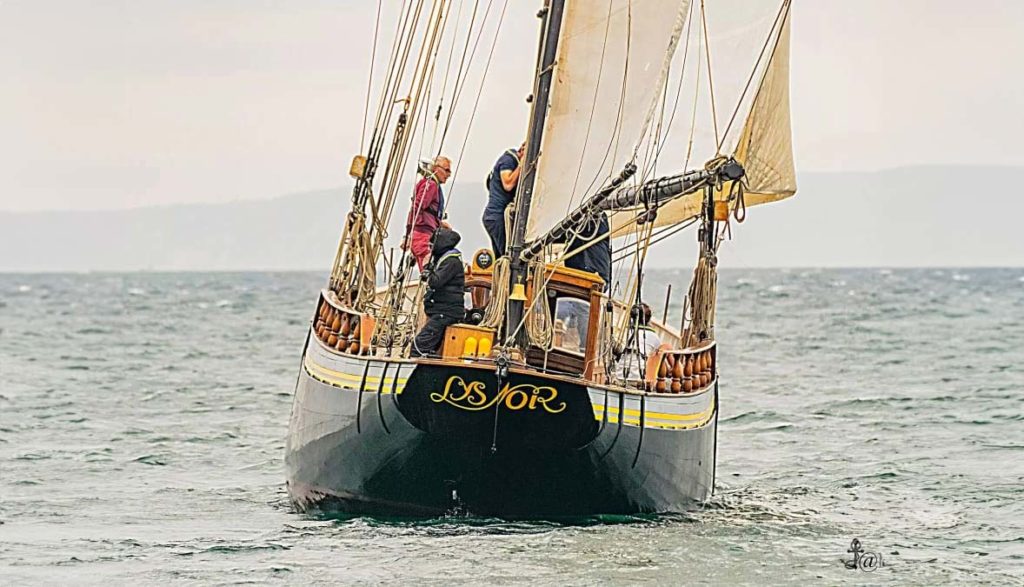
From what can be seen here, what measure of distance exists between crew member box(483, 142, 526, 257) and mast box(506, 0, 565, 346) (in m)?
0.95

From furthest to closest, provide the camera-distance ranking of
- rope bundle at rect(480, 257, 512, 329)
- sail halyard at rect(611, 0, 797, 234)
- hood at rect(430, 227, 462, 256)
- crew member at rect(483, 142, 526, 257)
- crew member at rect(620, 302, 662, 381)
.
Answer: sail halyard at rect(611, 0, 797, 234), crew member at rect(483, 142, 526, 257), crew member at rect(620, 302, 662, 381), hood at rect(430, 227, 462, 256), rope bundle at rect(480, 257, 512, 329)

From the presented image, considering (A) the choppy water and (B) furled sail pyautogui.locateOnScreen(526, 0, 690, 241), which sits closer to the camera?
(A) the choppy water

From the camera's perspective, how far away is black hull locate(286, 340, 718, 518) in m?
13.7

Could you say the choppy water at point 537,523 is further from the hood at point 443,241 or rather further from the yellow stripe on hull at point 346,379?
the hood at point 443,241

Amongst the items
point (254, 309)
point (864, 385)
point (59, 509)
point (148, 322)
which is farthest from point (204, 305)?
point (59, 509)

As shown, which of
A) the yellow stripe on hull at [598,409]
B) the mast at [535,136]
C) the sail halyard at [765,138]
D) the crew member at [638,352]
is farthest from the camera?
the sail halyard at [765,138]

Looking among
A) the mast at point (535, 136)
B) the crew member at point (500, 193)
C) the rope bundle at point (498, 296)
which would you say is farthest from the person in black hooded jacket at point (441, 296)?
the crew member at point (500, 193)

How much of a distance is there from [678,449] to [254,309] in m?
53.6

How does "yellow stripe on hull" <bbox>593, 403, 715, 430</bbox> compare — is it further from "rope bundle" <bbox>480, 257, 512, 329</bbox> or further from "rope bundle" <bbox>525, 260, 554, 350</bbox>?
"rope bundle" <bbox>480, 257, 512, 329</bbox>

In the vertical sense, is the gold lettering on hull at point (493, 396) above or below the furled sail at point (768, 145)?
below

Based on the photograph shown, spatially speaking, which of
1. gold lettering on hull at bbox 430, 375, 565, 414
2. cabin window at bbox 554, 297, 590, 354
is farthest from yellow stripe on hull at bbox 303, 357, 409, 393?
cabin window at bbox 554, 297, 590, 354

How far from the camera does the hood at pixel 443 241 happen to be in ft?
48.6

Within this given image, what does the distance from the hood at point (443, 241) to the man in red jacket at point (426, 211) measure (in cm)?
117

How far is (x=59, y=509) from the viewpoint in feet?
54.3
